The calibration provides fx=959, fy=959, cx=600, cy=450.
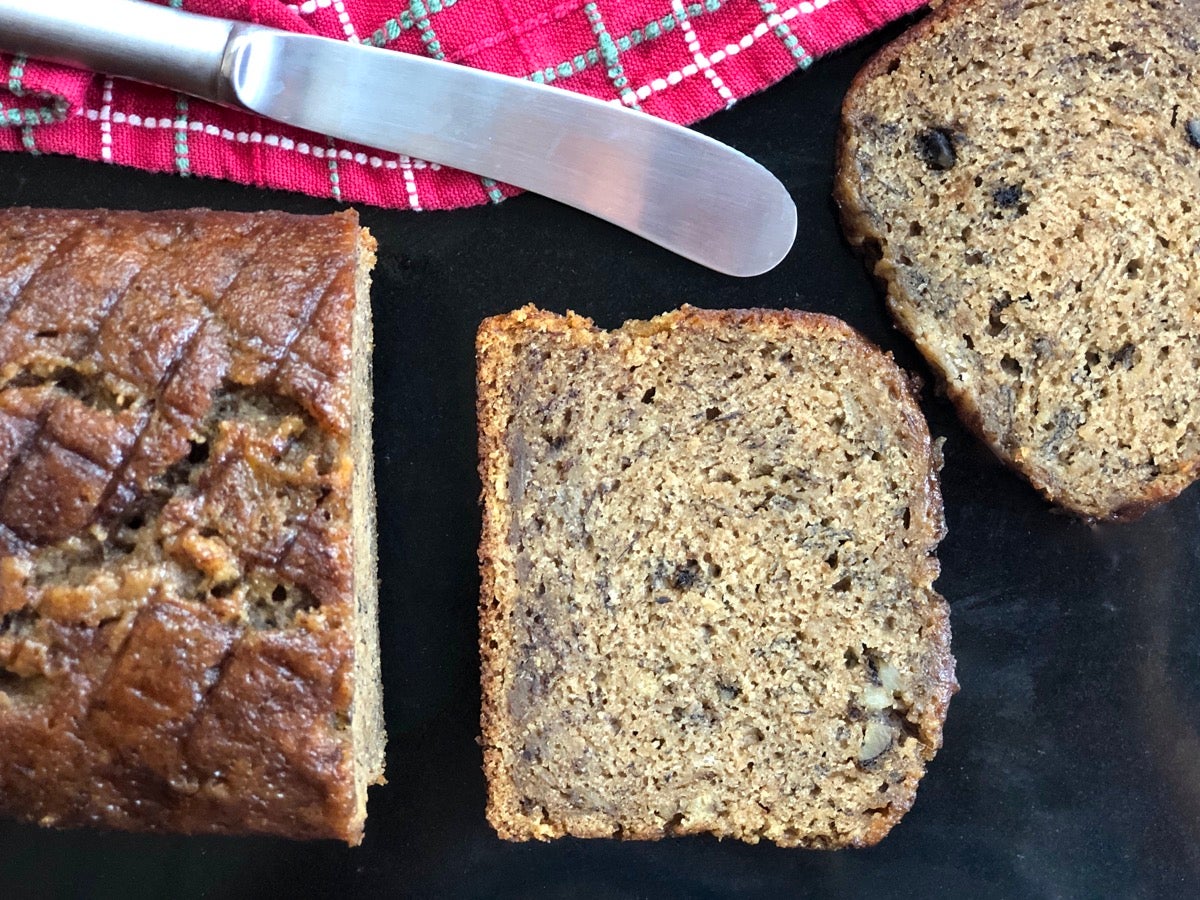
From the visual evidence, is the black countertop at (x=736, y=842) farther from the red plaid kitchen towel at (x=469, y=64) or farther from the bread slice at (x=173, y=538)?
the bread slice at (x=173, y=538)

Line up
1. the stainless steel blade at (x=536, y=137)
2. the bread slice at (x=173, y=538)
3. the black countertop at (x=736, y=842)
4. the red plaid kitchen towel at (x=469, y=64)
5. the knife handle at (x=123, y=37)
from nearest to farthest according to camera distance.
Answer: the bread slice at (x=173, y=538) → the knife handle at (x=123, y=37) → the stainless steel blade at (x=536, y=137) → the red plaid kitchen towel at (x=469, y=64) → the black countertop at (x=736, y=842)

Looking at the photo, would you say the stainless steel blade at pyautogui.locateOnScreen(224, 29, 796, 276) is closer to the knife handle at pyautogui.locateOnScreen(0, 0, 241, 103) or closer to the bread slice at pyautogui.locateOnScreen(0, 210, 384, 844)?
the knife handle at pyautogui.locateOnScreen(0, 0, 241, 103)

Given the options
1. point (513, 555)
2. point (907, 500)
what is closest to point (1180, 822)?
point (907, 500)

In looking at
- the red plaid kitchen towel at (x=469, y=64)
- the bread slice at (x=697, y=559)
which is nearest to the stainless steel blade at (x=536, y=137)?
the red plaid kitchen towel at (x=469, y=64)

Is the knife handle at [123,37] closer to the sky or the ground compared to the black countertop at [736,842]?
closer to the sky

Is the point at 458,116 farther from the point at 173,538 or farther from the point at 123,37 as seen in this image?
the point at 173,538

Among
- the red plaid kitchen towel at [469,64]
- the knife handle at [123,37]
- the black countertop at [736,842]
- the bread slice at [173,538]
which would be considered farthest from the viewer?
the black countertop at [736,842]

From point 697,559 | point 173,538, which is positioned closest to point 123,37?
point 173,538
